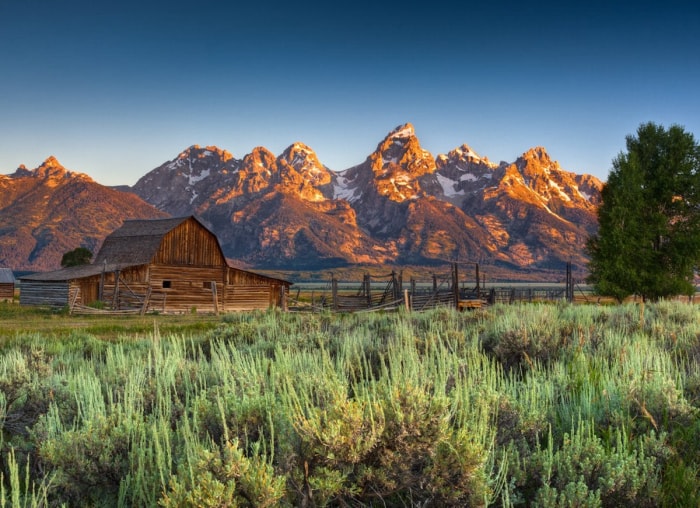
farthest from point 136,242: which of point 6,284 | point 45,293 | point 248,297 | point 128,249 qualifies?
point 6,284

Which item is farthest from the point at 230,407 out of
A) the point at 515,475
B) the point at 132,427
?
the point at 515,475

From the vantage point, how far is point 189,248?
4312cm

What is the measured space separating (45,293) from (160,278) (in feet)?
29.1

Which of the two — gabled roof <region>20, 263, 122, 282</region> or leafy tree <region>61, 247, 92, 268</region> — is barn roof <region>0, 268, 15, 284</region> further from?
gabled roof <region>20, 263, 122, 282</region>

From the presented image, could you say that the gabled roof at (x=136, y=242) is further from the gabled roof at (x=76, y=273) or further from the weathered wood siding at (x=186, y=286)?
the weathered wood siding at (x=186, y=286)

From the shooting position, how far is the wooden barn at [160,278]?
38.5 meters

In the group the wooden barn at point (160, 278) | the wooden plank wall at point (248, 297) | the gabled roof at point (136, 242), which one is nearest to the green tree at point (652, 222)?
the wooden barn at point (160, 278)

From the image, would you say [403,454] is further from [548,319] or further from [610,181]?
[610,181]

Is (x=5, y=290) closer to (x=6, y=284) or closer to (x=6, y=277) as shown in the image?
(x=6, y=284)

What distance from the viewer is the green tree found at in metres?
30.7

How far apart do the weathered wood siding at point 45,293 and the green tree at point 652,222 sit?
35066 millimetres

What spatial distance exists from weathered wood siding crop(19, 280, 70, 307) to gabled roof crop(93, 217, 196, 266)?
12.5ft

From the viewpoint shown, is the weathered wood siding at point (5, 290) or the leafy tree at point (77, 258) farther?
the weathered wood siding at point (5, 290)

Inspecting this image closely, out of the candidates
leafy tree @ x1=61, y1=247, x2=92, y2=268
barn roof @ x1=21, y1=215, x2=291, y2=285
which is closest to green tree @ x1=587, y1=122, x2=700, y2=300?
barn roof @ x1=21, y1=215, x2=291, y2=285
